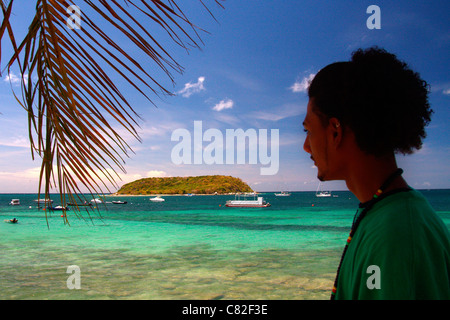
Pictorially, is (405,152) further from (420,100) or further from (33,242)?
(33,242)

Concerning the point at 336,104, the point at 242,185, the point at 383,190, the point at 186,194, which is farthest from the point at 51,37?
the point at 186,194

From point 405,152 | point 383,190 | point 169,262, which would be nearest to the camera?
point 383,190

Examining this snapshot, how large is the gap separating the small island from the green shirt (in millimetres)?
127869

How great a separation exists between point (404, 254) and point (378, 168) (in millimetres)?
271

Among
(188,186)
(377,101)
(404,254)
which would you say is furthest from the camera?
(188,186)

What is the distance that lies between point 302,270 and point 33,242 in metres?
16.0

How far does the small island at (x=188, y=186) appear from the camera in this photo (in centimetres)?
13000

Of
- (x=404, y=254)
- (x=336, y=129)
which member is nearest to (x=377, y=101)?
(x=336, y=129)

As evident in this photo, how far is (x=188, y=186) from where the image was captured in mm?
141875

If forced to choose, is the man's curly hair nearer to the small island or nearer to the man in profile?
the man in profile

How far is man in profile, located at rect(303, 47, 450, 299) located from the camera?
594mm

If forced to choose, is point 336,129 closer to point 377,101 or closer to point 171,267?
point 377,101

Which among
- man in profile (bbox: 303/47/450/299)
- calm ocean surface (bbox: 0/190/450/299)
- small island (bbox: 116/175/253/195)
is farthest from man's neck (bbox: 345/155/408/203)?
small island (bbox: 116/175/253/195)

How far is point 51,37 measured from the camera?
3.04 feet
